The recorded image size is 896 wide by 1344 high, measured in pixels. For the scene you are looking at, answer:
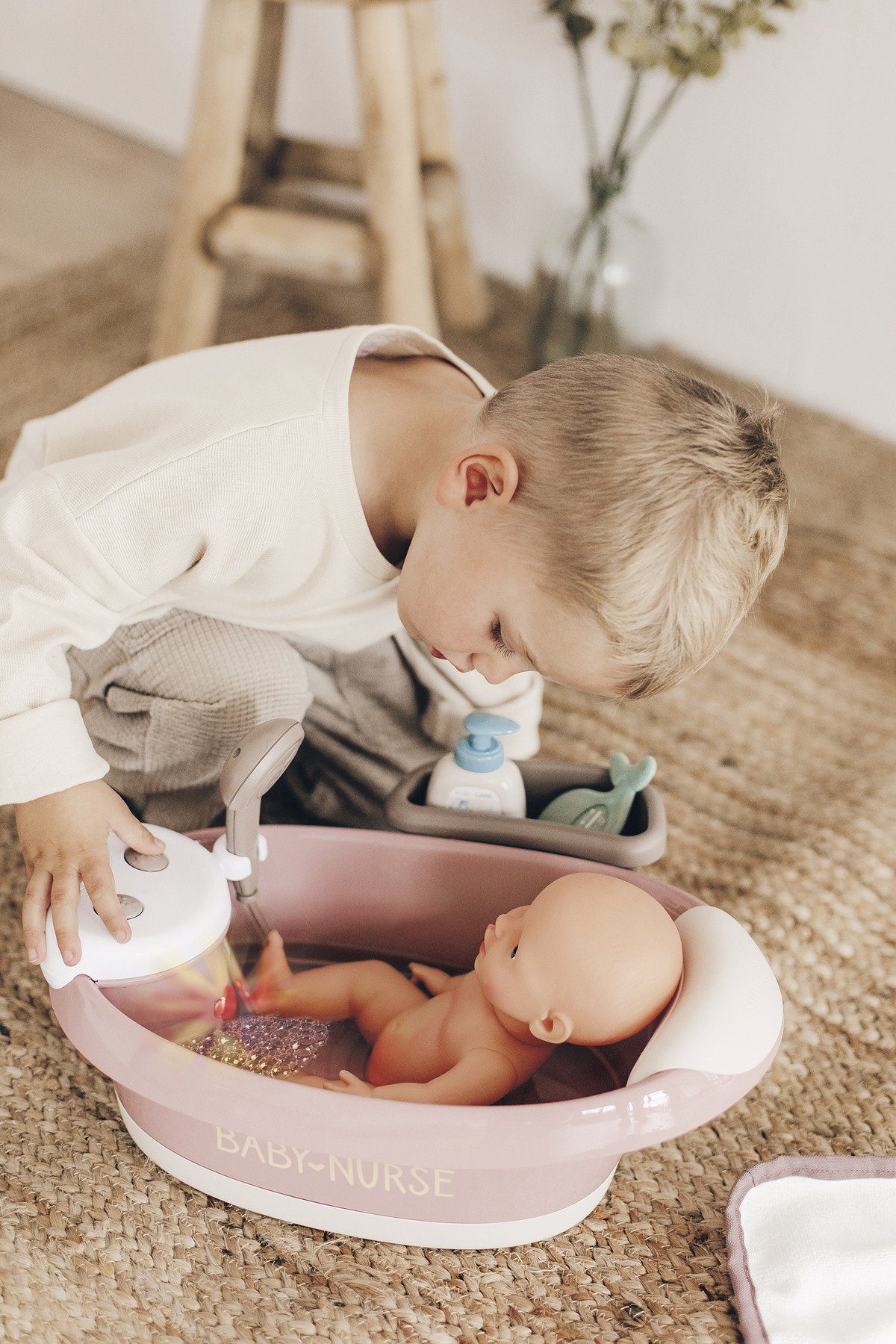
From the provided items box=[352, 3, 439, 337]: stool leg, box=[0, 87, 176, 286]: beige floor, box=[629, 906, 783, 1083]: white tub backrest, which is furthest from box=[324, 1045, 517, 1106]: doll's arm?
box=[0, 87, 176, 286]: beige floor

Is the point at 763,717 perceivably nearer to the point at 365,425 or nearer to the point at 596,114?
the point at 365,425

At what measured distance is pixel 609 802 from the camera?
871 millimetres

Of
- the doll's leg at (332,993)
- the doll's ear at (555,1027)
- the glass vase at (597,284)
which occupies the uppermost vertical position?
the glass vase at (597,284)

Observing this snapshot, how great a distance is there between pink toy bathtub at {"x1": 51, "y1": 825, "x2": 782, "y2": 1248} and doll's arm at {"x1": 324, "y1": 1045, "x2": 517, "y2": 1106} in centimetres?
5

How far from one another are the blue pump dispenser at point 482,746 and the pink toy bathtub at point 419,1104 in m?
0.06

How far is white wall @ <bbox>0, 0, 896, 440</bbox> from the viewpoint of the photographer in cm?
158

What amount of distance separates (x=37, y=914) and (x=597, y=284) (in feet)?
3.95

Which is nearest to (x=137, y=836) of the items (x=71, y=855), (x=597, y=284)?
(x=71, y=855)

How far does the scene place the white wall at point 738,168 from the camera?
1583 mm

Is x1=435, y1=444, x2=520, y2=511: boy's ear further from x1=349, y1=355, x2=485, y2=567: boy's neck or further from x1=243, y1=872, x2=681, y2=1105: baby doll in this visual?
x1=243, y1=872, x2=681, y2=1105: baby doll

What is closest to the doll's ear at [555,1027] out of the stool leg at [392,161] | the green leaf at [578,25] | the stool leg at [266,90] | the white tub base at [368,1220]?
the white tub base at [368,1220]

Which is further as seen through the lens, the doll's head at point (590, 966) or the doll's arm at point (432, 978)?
the doll's arm at point (432, 978)

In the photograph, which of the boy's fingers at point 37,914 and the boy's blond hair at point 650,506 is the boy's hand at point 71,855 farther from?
the boy's blond hair at point 650,506

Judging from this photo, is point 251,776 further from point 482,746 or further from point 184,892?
point 482,746
